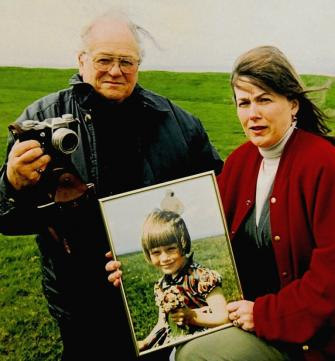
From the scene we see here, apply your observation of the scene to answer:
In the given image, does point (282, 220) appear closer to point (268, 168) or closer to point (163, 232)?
point (268, 168)

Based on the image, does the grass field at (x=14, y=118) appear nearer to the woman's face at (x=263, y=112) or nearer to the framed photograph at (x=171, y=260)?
the woman's face at (x=263, y=112)

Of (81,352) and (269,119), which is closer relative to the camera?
(269,119)

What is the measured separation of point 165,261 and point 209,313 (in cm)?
28

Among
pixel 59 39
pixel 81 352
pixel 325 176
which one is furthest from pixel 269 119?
pixel 59 39

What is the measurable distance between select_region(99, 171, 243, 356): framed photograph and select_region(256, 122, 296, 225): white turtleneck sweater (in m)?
0.18

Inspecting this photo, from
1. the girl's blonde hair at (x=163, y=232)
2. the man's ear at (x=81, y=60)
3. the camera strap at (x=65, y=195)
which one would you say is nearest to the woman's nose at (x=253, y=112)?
the girl's blonde hair at (x=163, y=232)

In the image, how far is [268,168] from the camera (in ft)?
7.43

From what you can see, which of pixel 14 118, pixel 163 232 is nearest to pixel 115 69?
pixel 163 232

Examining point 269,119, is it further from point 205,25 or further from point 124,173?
point 205,25

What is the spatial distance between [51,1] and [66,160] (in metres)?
3.27

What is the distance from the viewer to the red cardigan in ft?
6.51

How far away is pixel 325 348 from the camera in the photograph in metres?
2.09

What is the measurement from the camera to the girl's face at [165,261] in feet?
7.13

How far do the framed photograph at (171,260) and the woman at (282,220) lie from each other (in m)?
0.09
